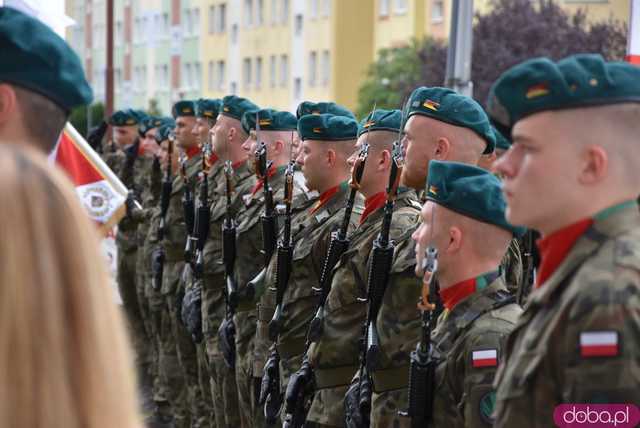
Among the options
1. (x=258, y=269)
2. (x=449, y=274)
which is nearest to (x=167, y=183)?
(x=258, y=269)

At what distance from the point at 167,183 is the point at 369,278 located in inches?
261

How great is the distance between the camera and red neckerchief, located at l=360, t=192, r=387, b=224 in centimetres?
650

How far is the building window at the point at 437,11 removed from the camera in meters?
49.5

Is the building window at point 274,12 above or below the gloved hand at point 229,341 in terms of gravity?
above

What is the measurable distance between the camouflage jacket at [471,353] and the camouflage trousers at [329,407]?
1.72 meters

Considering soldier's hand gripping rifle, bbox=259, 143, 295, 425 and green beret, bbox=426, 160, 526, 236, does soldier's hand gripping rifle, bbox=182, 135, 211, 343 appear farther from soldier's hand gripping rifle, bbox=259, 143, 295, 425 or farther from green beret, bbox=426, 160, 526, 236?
green beret, bbox=426, 160, 526, 236

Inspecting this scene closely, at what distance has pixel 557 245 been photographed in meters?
3.35

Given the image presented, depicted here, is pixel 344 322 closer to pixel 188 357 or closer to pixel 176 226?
pixel 188 357

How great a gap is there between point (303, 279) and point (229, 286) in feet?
5.38

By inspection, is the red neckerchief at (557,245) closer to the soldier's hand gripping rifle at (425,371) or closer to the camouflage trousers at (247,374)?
the soldier's hand gripping rifle at (425,371)

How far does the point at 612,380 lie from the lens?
10.3 feet

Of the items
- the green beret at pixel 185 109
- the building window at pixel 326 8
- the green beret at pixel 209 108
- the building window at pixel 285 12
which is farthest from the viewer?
the building window at pixel 285 12

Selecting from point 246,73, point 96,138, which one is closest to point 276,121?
point 96,138

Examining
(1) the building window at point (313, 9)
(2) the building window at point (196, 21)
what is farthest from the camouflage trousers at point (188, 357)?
(2) the building window at point (196, 21)
